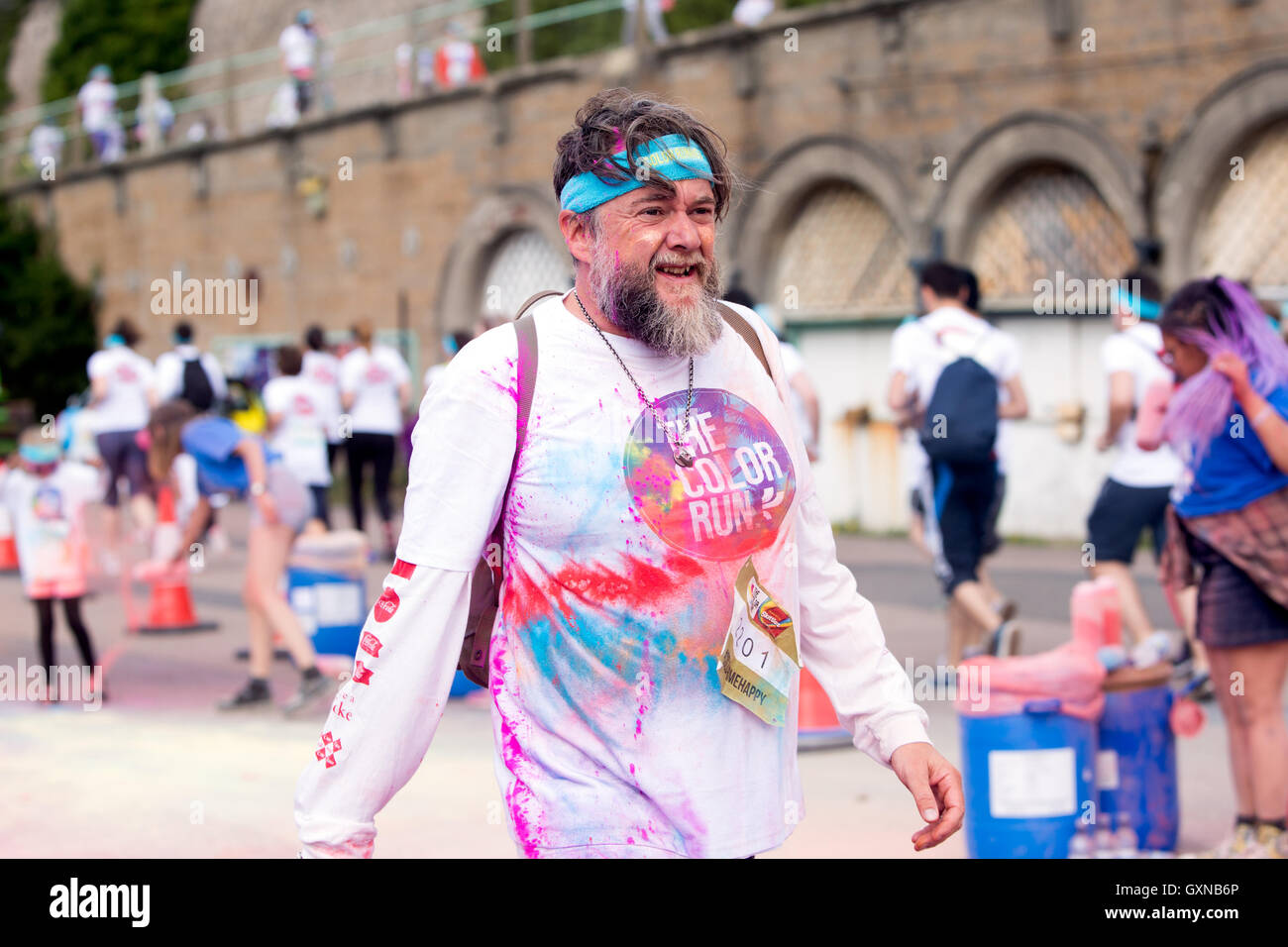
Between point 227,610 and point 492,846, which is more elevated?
point 227,610

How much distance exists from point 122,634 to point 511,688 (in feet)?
28.0

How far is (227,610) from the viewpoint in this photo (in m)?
11.5

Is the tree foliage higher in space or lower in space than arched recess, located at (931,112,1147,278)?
higher

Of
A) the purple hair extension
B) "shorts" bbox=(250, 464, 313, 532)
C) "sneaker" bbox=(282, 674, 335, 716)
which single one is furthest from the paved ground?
the purple hair extension

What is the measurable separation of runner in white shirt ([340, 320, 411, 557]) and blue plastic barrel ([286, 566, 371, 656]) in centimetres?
392

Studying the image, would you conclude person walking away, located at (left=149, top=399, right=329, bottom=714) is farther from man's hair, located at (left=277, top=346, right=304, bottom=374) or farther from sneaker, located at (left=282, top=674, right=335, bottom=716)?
man's hair, located at (left=277, top=346, right=304, bottom=374)

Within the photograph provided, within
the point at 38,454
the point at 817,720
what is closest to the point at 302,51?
the point at 38,454

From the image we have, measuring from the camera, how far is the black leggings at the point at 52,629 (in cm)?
850

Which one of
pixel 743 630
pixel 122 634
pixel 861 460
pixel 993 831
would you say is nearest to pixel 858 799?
pixel 993 831

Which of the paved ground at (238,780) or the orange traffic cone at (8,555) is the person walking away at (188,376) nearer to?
the orange traffic cone at (8,555)

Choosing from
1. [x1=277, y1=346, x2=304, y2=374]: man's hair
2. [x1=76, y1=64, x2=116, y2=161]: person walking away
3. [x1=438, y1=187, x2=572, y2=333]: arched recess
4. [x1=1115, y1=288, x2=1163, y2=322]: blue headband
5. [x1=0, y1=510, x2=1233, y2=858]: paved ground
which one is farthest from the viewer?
[x1=76, y1=64, x2=116, y2=161]: person walking away

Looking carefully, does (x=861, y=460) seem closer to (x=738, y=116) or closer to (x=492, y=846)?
(x=738, y=116)

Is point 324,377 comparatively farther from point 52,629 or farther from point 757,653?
point 757,653

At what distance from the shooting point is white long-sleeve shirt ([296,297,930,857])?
260cm
